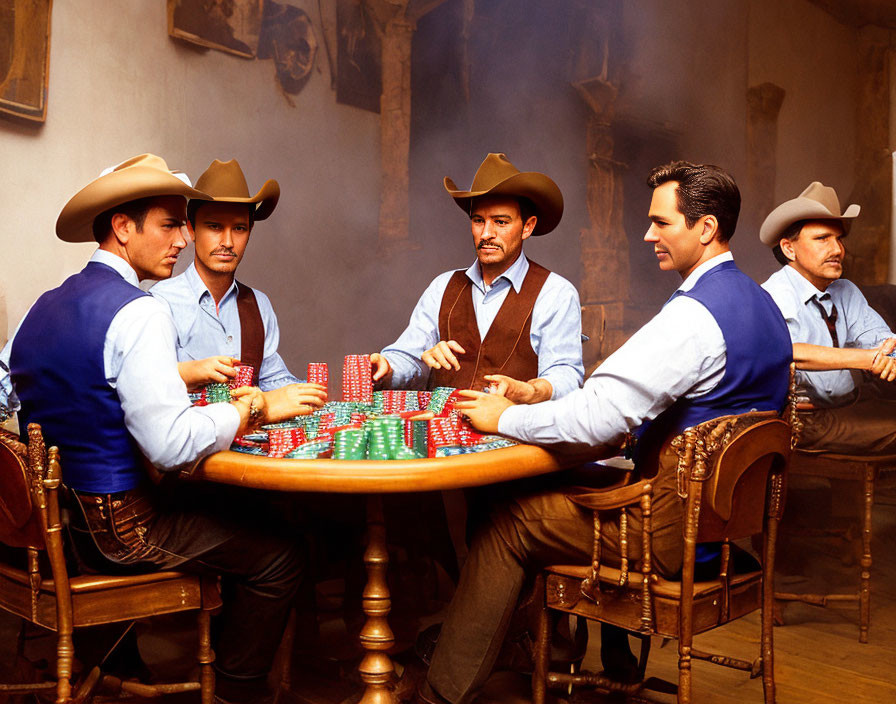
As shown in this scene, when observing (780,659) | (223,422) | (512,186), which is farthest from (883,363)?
(223,422)

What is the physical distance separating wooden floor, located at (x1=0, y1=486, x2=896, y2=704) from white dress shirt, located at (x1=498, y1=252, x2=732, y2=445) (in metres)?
1.12

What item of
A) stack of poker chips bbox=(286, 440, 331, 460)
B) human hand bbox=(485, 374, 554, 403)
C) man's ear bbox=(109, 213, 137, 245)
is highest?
man's ear bbox=(109, 213, 137, 245)

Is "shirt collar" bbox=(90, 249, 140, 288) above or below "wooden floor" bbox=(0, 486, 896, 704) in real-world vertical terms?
above

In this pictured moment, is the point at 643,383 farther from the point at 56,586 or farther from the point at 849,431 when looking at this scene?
the point at 849,431

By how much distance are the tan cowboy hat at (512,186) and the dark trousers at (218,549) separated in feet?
5.45

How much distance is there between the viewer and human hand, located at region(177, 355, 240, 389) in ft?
8.50

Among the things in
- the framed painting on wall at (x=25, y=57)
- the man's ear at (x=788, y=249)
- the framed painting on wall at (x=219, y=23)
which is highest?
the framed painting on wall at (x=219, y=23)

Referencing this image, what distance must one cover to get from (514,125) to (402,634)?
4.13 m

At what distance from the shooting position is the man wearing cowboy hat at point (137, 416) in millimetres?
1990

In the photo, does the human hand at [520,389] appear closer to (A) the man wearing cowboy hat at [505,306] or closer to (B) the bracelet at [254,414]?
(A) the man wearing cowboy hat at [505,306]

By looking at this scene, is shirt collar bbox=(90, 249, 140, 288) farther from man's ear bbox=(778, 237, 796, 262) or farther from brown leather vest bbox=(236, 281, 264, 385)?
man's ear bbox=(778, 237, 796, 262)

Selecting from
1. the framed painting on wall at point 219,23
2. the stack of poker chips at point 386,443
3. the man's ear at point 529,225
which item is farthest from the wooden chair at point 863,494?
the framed painting on wall at point 219,23

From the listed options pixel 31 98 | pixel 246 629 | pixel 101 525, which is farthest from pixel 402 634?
pixel 31 98

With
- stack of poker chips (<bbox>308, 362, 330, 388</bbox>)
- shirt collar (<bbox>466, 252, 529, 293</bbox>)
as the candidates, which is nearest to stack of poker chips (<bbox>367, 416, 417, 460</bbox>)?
stack of poker chips (<bbox>308, 362, 330, 388</bbox>)
